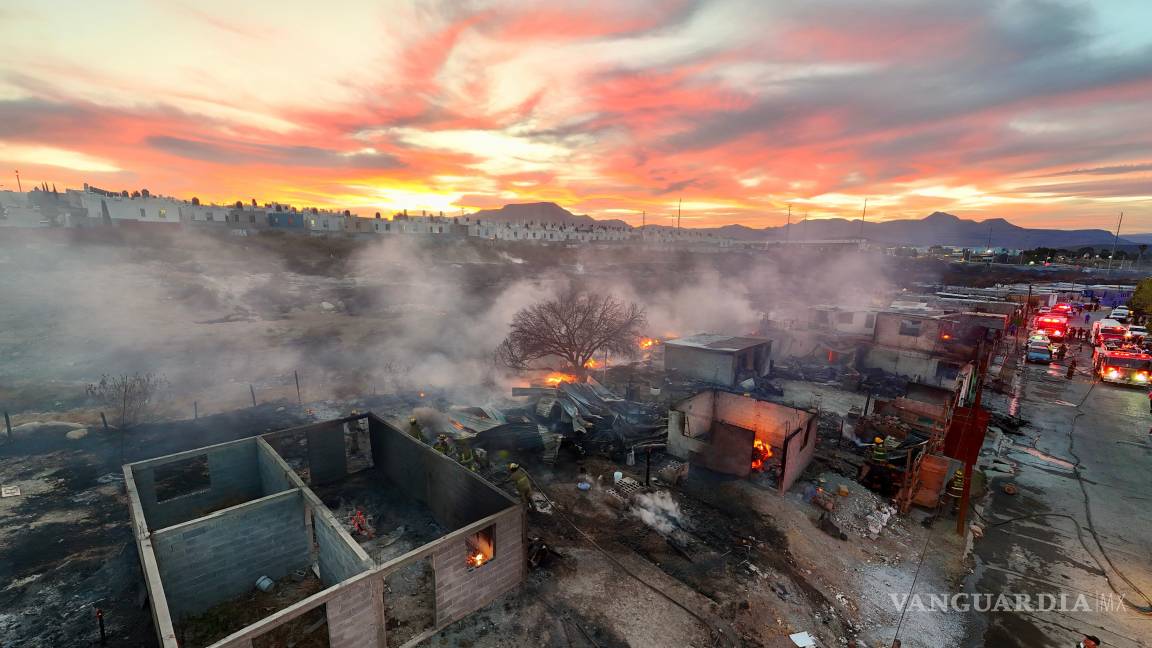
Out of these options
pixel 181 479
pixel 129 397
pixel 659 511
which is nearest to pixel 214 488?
pixel 181 479

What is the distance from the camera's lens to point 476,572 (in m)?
9.47

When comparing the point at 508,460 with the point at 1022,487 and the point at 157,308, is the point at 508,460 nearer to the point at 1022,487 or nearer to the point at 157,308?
the point at 1022,487

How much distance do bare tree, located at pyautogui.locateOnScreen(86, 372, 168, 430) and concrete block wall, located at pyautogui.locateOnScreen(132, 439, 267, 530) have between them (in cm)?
878

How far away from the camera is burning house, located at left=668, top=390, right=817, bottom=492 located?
1514cm

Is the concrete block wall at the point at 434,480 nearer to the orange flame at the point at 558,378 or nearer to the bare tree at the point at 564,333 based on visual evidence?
the bare tree at the point at 564,333

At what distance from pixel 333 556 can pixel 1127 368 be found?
43.2 meters

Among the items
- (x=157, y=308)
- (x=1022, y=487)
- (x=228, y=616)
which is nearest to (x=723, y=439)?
(x=1022, y=487)

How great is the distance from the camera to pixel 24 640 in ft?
28.5

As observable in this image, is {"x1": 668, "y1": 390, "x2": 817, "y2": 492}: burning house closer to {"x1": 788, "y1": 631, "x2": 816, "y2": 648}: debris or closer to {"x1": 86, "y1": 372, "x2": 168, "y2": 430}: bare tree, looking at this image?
{"x1": 788, "y1": 631, "x2": 816, "y2": 648}: debris

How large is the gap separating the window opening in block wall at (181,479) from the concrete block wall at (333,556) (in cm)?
675

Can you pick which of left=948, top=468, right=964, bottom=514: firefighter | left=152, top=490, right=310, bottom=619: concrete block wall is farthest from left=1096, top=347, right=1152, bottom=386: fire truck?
left=152, top=490, right=310, bottom=619: concrete block wall

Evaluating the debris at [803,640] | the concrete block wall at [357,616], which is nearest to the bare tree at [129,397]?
the concrete block wall at [357,616]

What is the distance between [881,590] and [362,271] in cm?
5299

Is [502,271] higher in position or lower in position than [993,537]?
higher
